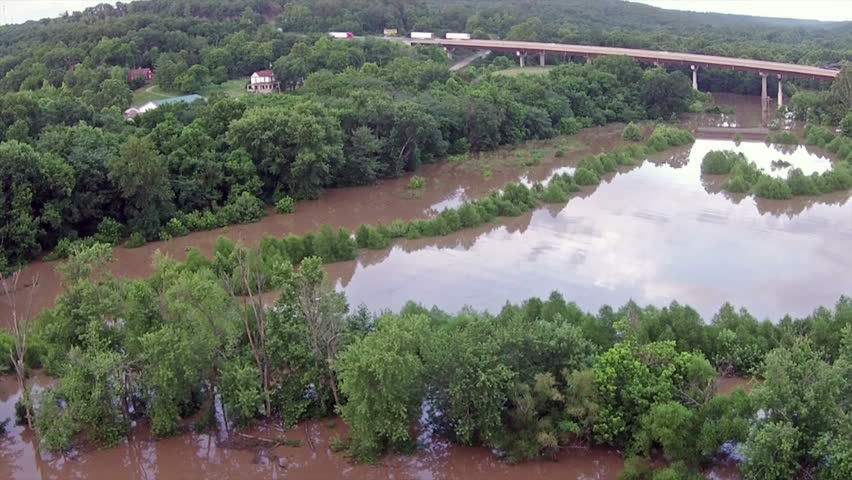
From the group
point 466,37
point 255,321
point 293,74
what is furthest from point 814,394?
point 466,37

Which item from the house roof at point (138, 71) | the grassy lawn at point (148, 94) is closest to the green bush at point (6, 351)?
the grassy lawn at point (148, 94)

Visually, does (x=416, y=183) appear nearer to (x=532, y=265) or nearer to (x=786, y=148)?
(x=532, y=265)

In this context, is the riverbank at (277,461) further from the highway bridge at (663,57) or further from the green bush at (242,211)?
the highway bridge at (663,57)

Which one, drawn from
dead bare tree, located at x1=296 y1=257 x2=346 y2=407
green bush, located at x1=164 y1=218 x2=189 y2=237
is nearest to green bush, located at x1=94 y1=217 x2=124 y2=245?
green bush, located at x1=164 y1=218 x2=189 y2=237

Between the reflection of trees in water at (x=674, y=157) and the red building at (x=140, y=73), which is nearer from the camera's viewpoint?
the reflection of trees in water at (x=674, y=157)

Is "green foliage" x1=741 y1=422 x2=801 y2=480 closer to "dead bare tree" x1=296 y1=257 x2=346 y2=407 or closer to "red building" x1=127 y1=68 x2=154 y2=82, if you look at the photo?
"dead bare tree" x1=296 y1=257 x2=346 y2=407

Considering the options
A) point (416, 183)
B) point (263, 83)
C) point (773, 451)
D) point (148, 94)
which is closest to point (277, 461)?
point (773, 451)
